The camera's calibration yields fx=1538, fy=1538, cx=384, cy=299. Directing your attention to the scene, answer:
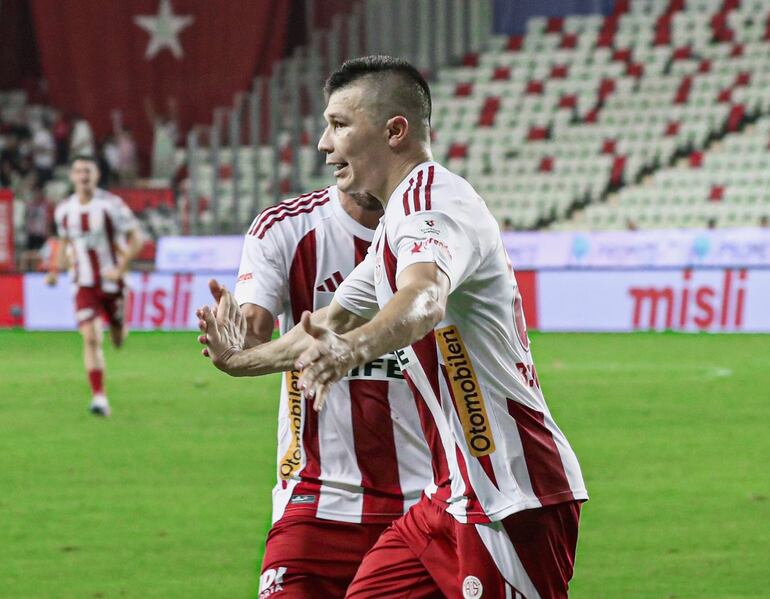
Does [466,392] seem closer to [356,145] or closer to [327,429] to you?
[356,145]

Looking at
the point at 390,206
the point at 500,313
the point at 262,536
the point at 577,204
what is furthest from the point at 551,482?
the point at 577,204

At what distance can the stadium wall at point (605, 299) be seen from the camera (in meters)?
21.0

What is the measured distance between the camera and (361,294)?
389cm

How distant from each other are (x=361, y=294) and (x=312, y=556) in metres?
0.93

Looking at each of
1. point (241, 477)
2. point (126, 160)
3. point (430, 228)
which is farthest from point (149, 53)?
point (430, 228)

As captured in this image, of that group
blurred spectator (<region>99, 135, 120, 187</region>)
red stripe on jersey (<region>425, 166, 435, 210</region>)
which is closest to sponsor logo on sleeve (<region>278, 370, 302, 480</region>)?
red stripe on jersey (<region>425, 166, 435, 210</region>)

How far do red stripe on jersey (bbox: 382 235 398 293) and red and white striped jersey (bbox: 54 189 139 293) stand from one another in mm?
10682

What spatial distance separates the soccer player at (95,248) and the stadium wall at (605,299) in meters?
5.89

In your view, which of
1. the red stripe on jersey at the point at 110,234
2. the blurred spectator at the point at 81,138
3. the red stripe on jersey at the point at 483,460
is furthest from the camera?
the blurred spectator at the point at 81,138

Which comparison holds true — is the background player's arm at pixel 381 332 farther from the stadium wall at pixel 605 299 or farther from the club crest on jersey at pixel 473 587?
the stadium wall at pixel 605 299

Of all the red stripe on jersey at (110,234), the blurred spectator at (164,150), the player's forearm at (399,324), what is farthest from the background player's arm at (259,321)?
the blurred spectator at (164,150)

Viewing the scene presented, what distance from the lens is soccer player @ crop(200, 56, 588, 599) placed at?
349cm

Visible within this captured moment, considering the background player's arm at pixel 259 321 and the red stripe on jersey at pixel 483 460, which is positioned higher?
the background player's arm at pixel 259 321

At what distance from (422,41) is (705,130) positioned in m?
7.02
